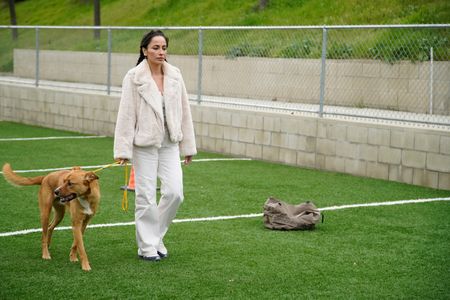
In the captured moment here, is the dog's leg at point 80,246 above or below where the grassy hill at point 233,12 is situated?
below

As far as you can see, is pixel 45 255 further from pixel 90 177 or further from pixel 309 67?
pixel 309 67

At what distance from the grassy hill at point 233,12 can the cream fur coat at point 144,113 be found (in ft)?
42.7

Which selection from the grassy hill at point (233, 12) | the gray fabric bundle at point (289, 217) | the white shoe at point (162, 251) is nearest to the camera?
the white shoe at point (162, 251)

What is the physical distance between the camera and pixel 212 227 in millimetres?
8859

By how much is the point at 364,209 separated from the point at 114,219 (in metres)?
2.93

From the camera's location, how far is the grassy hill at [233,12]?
21.1 metres

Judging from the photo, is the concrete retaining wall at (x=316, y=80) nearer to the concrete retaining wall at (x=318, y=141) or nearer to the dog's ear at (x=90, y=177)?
the concrete retaining wall at (x=318, y=141)

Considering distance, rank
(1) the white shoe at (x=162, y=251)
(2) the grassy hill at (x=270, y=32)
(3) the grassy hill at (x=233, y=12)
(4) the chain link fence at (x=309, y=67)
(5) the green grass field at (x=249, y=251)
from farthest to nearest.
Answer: (3) the grassy hill at (x=233, y=12) → (2) the grassy hill at (x=270, y=32) → (4) the chain link fence at (x=309, y=67) → (1) the white shoe at (x=162, y=251) → (5) the green grass field at (x=249, y=251)

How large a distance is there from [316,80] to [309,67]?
34 centimetres

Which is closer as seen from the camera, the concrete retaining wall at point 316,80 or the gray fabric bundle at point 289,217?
the gray fabric bundle at point 289,217

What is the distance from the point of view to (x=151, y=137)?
727 cm

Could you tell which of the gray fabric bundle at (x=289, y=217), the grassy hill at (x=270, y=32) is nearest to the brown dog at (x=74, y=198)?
the gray fabric bundle at (x=289, y=217)

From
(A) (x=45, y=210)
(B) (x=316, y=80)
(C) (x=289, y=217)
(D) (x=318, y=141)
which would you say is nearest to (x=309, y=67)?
(B) (x=316, y=80)

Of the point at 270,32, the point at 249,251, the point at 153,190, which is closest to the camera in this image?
the point at 153,190
